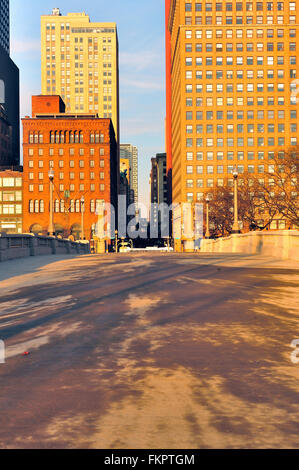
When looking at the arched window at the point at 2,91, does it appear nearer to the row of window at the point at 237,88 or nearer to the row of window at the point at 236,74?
the row of window at the point at 236,74

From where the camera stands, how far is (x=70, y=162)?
133250mm

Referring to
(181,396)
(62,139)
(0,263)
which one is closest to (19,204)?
(62,139)

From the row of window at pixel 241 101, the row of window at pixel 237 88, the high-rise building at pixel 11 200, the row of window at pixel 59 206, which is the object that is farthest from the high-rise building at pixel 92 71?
the row of window at pixel 241 101

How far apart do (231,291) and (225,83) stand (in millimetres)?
110892

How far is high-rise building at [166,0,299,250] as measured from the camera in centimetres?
11325

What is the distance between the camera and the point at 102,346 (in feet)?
19.1

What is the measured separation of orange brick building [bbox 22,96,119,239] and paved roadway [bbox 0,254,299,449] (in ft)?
401

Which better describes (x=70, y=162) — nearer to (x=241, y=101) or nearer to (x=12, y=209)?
(x=12, y=209)

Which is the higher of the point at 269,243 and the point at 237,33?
the point at 237,33

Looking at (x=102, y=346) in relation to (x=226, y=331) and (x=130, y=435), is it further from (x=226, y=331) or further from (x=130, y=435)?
(x=130, y=435)

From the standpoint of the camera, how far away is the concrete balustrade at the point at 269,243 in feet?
75.7

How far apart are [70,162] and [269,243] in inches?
4383

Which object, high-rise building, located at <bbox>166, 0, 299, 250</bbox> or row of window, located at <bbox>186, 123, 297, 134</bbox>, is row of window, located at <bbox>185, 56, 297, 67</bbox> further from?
row of window, located at <bbox>186, 123, 297, 134</bbox>

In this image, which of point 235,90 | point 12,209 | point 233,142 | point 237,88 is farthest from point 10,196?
point 237,88
